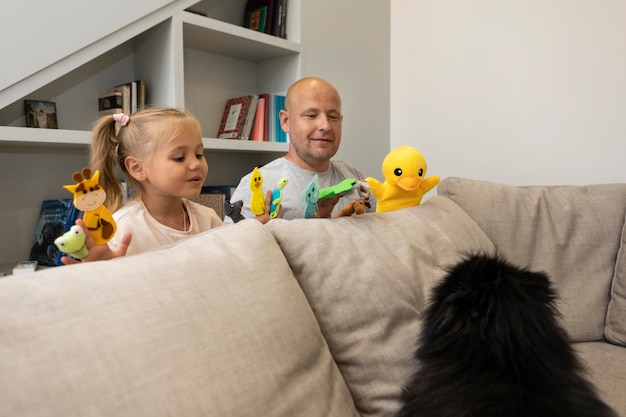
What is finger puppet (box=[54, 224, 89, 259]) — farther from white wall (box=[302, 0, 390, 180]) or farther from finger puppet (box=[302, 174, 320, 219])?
white wall (box=[302, 0, 390, 180])

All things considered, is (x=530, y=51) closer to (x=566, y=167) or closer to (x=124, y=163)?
(x=566, y=167)

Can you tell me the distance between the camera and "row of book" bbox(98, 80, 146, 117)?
208 centimetres

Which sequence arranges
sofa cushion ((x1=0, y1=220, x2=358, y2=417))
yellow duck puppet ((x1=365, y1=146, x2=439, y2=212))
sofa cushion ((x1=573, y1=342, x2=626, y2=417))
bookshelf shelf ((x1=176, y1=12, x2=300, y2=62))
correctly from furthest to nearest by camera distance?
1. bookshelf shelf ((x1=176, y1=12, x2=300, y2=62))
2. yellow duck puppet ((x1=365, y1=146, x2=439, y2=212))
3. sofa cushion ((x1=573, y1=342, x2=626, y2=417))
4. sofa cushion ((x1=0, y1=220, x2=358, y2=417))

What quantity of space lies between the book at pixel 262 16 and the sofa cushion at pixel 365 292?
5.47ft

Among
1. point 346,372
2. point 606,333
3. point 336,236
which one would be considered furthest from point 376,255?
point 606,333

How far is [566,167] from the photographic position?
7.54 ft

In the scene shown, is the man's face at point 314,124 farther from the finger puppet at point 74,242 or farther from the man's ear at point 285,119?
the finger puppet at point 74,242

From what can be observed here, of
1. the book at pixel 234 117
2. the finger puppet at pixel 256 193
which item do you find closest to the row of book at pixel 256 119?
the book at pixel 234 117

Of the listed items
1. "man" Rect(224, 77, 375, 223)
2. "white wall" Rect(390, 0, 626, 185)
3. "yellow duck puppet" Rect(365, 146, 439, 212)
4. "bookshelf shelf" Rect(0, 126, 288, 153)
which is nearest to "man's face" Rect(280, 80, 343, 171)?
"man" Rect(224, 77, 375, 223)

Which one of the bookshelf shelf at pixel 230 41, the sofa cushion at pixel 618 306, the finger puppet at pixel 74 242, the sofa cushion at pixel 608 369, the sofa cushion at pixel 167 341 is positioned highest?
the bookshelf shelf at pixel 230 41

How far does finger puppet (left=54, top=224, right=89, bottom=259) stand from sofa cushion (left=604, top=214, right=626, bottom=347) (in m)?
1.45

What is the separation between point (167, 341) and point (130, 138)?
0.82m

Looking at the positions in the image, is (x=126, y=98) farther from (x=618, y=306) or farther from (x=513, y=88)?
(x=618, y=306)

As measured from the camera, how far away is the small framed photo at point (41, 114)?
1.92 m
